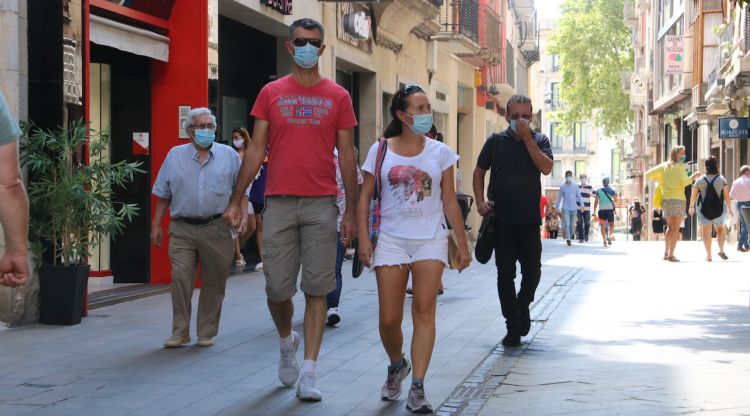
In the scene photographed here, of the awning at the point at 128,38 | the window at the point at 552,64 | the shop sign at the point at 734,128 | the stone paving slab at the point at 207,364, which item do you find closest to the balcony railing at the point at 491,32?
the shop sign at the point at 734,128

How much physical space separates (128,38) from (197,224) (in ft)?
15.1

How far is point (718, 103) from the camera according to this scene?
3862 cm

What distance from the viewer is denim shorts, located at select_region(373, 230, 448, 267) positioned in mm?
7113

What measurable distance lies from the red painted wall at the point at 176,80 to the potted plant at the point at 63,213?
3.69m

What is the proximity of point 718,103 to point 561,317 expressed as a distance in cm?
2803

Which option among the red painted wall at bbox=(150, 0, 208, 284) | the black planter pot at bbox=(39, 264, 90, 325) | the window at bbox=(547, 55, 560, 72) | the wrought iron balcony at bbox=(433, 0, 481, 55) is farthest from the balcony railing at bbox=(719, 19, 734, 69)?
the window at bbox=(547, 55, 560, 72)

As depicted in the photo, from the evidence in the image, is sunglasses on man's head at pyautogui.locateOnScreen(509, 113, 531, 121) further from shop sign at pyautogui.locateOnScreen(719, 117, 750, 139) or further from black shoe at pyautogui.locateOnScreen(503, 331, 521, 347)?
shop sign at pyautogui.locateOnScreen(719, 117, 750, 139)

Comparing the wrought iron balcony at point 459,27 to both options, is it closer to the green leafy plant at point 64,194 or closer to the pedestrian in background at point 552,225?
the green leafy plant at point 64,194

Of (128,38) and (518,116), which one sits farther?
(128,38)

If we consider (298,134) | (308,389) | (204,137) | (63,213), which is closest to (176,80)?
(63,213)

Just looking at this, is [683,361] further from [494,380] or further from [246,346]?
[246,346]

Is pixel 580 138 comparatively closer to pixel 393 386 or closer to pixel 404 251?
pixel 393 386

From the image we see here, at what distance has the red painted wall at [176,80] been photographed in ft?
48.8

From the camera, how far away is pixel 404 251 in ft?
23.4
